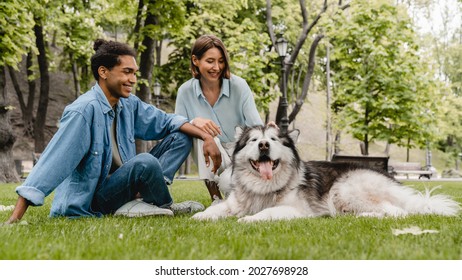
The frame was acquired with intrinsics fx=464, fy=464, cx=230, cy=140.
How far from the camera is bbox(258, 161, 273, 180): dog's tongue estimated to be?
15.8ft

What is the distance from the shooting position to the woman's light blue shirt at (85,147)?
13.0 feet

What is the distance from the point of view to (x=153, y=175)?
4.74m

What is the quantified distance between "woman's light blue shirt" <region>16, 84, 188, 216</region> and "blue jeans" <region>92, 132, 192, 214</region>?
0.43ft

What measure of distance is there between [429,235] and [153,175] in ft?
8.66

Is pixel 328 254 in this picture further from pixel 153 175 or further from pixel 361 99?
pixel 361 99

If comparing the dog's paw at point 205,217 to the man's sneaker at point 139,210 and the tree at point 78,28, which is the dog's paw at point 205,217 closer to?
the man's sneaker at point 139,210

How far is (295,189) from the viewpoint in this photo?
16.3 feet

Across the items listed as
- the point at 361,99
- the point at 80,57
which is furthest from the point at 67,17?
the point at 361,99

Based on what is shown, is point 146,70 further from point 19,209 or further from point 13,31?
point 19,209

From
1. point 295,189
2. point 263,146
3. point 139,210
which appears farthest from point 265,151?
point 139,210

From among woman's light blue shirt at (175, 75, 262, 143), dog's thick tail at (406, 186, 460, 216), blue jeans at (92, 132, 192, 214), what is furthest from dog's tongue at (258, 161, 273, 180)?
dog's thick tail at (406, 186, 460, 216)

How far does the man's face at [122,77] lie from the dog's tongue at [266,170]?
1.56 metres

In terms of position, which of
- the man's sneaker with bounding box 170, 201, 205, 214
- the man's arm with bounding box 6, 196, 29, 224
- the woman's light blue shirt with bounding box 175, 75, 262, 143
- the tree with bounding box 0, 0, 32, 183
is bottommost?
the man's sneaker with bounding box 170, 201, 205, 214

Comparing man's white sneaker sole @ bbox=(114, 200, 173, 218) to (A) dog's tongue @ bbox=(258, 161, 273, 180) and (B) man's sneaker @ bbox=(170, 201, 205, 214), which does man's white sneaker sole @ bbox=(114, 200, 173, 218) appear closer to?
(B) man's sneaker @ bbox=(170, 201, 205, 214)
